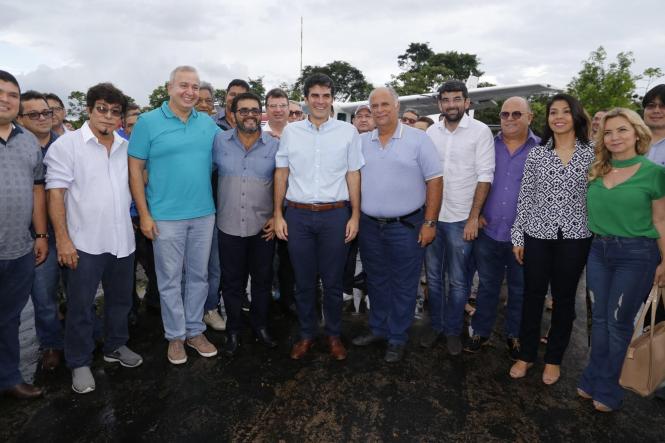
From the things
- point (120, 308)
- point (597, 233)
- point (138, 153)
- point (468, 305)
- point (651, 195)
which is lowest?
point (468, 305)

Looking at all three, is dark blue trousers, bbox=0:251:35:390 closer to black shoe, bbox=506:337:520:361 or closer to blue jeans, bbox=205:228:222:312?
blue jeans, bbox=205:228:222:312

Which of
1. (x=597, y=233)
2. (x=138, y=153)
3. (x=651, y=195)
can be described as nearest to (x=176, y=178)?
(x=138, y=153)

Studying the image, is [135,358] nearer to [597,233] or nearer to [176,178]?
[176,178]

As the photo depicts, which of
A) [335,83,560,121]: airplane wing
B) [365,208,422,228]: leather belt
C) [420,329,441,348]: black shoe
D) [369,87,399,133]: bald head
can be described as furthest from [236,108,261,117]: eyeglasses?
[335,83,560,121]: airplane wing

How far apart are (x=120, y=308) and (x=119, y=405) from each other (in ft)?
2.58

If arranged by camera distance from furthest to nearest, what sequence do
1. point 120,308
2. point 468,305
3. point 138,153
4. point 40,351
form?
point 468,305 → point 40,351 → point 120,308 → point 138,153

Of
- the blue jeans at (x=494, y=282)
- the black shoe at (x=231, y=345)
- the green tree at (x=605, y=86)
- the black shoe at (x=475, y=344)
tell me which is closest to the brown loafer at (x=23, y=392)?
the black shoe at (x=231, y=345)

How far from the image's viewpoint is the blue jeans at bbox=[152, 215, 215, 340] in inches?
131

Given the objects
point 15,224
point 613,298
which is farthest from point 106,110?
point 613,298

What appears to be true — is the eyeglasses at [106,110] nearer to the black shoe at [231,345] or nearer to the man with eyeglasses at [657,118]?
the black shoe at [231,345]

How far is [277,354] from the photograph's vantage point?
3.60 meters

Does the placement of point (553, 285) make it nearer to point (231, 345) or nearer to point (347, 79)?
point (231, 345)

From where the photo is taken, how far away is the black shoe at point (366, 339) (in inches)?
149

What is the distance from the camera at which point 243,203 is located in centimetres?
339
